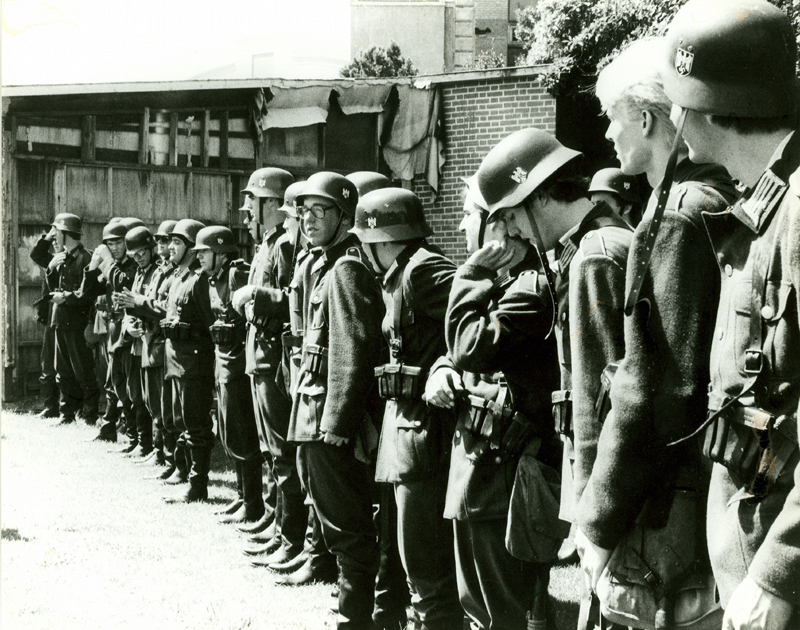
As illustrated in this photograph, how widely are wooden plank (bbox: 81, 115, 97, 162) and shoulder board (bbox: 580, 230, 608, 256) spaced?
14.1 m

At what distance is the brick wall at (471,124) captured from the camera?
13.9 meters

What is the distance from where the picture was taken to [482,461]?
12.3 ft

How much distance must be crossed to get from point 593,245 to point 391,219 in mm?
2220

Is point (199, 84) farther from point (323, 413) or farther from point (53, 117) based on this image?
point (323, 413)

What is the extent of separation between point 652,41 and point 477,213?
205cm

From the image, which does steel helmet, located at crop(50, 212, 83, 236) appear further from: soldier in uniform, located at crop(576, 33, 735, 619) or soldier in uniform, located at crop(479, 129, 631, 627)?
soldier in uniform, located at crop(576, 33, 735, 619)

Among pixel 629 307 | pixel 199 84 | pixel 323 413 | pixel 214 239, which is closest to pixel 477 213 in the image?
pixel 323 413

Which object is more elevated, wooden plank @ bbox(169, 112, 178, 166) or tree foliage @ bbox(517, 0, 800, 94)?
tree foliage @ bbox(517, 0, 800, 94)

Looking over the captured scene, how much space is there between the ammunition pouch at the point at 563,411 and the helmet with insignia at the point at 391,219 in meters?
1.94

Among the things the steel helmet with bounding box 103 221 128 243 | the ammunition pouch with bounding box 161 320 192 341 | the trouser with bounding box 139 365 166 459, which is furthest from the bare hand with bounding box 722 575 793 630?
the steel helmet with bounding box 103 221 128 243

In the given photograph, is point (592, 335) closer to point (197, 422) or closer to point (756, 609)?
point (756, 609)

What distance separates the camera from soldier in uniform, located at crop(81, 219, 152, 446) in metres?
11.2

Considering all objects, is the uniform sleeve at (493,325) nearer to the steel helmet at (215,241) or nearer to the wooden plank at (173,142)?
the steel helmet at (215,241)

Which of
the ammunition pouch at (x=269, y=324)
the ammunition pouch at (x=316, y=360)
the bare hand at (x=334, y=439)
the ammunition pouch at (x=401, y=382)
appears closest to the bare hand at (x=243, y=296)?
the ammunition pouch at (x=269, y=324)
